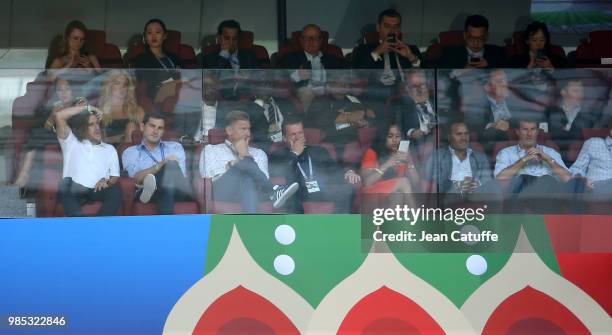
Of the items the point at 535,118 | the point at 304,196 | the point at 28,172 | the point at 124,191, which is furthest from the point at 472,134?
the point at 28,172

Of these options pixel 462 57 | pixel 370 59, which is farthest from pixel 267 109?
pixel 462 57

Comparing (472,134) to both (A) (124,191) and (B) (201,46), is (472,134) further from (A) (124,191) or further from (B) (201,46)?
(A) (124,191)

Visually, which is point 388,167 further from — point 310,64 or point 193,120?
point 193,120

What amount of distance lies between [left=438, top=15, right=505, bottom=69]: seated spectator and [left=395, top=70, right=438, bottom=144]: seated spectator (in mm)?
206

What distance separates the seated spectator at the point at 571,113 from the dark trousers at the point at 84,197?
7.74 ft

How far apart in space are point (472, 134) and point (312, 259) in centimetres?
109

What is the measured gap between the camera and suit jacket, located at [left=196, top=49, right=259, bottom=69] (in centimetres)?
519

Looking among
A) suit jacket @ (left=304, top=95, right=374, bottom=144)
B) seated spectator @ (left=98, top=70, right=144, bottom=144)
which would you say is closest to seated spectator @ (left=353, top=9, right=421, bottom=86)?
suit jacket @ (left=304, top=95, right=374, bottom=144)

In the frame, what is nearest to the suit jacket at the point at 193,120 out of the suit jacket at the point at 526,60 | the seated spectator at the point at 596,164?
the suit jacket at the point at 526,60

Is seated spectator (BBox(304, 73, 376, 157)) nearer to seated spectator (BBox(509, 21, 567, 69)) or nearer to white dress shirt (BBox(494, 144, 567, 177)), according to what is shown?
white dress shirt (BBox(494, 144, 567, 177))

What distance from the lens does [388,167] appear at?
5074 mm

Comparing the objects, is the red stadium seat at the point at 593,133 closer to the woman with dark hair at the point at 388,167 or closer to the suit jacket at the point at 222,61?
the woman with dark hair at the point at 388,167

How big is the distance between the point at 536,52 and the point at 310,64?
1250mm

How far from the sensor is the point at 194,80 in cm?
511
